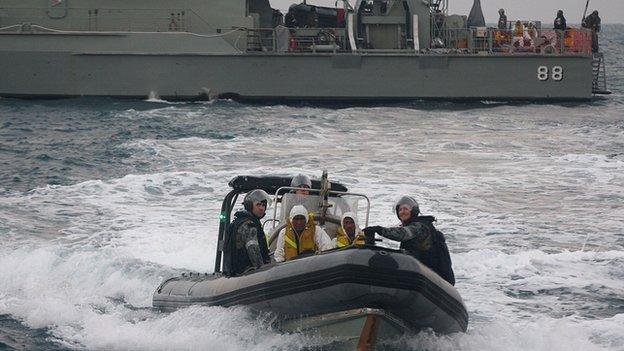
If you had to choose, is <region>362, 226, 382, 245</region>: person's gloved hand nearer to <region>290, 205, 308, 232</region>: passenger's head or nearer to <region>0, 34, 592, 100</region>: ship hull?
<region>290, 205, 308, 232</region>: passenger's head

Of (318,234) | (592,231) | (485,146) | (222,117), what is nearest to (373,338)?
(318,234)

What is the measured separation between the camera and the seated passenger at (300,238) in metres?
12.0

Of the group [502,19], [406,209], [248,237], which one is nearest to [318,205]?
[248,237]

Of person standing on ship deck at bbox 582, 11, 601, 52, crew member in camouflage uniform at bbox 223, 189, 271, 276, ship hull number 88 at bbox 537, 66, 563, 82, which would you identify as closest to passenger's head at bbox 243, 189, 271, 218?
crew member in camouflage uniform at bbox 223, 189, 271, 276

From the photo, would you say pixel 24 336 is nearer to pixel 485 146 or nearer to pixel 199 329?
pixel 199 329

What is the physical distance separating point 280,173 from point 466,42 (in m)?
16.1

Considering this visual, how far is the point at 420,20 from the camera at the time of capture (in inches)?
1519

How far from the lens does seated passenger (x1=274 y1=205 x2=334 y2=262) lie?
12.0 m

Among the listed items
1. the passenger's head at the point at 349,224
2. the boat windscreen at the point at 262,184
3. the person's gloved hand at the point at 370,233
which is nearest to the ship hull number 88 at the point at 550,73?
the boat windscreen at the point at 262,184

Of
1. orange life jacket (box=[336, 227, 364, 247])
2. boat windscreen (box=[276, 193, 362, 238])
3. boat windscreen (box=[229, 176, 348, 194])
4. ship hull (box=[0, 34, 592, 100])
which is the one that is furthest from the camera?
ship hull (box=[0, 34, 592, 100])

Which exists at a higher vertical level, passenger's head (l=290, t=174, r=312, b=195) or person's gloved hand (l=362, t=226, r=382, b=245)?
passenger's head (l=290, t=174, r=312, b=195)

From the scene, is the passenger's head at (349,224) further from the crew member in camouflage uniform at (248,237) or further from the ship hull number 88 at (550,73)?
the ship hull number 88 at (550,73)

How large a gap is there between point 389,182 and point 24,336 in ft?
40.1

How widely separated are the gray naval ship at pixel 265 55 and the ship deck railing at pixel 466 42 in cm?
4
